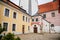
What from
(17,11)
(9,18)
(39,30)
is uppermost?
(17,11)

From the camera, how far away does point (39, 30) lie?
89.6ft

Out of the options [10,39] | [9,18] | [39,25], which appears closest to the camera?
[10,39]

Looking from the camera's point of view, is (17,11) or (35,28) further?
(35,28)

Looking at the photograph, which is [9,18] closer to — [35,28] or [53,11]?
[35,28]

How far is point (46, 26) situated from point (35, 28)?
376 centimetres

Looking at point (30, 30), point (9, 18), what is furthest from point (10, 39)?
point (30, 30)

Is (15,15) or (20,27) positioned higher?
(15,15)

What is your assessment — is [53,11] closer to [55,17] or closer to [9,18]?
[55,17]

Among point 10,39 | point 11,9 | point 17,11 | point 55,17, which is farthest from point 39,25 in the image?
point 10,39

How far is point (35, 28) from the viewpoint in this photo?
2792 centimetres

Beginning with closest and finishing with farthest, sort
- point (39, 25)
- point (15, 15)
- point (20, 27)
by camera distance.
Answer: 1. point (15, 15)
2. point (20, 27)
3. point (39, 25)

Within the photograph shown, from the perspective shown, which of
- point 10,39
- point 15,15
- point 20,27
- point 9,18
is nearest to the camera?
point 10,39

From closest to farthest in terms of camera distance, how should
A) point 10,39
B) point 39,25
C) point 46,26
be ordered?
point 10,39 → point 39,25 → point 46,26

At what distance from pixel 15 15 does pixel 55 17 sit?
15450mm
